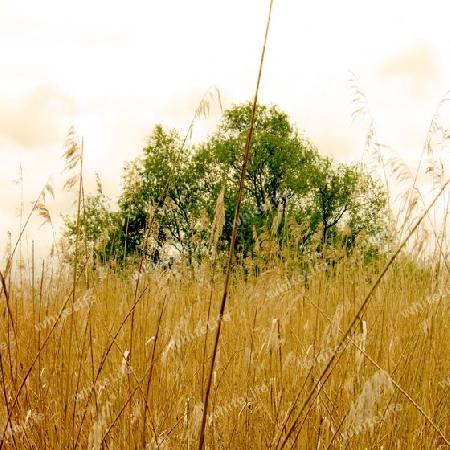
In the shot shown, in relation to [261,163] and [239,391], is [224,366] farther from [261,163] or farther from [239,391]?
[261,163]

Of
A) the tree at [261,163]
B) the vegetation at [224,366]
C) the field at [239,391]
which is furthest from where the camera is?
the tree at [261,163]

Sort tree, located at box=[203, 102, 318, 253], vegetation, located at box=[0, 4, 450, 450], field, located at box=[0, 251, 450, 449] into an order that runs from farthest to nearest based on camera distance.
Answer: tree, located at box=[203, 102, 318, 253], field, located at box=[0, 251, 450, 449], vegetation, located at box=[0, 4, 450, 450]

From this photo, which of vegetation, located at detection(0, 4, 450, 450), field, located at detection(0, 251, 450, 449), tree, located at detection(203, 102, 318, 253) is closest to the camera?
vegetation, located at detection(0, 4, 450, 450)

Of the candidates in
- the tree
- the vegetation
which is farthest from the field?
the tree

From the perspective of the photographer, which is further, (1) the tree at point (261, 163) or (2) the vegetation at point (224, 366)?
(1) the tree at point (261, 163)

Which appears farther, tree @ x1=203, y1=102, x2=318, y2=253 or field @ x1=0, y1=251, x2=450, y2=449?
tree @ x1=203, y1=102, x2=318, y2=253

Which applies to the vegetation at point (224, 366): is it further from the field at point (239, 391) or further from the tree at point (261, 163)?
the tree at point (261, 163)

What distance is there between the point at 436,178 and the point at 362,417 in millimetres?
2862

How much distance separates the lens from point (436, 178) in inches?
146

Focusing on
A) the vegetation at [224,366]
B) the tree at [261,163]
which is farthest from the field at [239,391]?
the tree at [261,163]

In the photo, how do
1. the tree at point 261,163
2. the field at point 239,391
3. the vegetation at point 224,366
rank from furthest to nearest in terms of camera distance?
the tree at point 261,163
the field at point 239,391
the vegetation at point 224,366

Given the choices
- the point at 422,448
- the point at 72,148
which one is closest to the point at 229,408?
the point at 422,448

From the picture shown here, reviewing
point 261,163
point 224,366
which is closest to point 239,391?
point 224,366

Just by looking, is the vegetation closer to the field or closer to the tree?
the field
